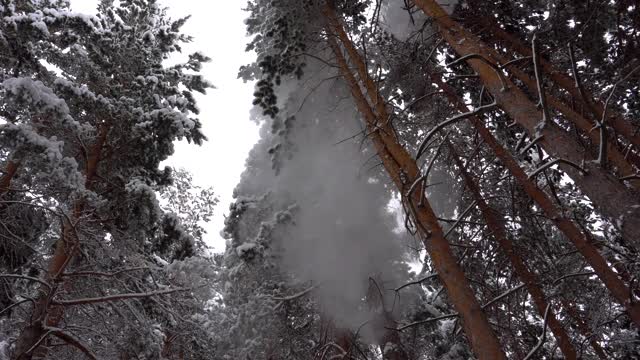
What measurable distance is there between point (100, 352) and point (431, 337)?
752 centimetres

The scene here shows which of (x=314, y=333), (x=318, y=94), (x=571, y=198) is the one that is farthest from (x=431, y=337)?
(x=318, y=94)

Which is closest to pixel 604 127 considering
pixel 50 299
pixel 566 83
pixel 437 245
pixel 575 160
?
pixel 575 160

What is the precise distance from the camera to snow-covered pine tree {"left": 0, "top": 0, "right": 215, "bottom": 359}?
20.8ft

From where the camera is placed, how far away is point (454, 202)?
11086mm

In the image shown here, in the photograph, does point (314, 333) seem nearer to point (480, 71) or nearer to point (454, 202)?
point (454, 202)

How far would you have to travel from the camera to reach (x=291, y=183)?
867 cm

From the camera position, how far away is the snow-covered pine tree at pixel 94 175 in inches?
249

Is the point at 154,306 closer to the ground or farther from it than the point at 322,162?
closer to the ground

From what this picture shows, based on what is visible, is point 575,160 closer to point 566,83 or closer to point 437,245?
point 437,245

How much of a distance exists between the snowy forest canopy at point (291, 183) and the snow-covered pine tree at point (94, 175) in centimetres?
4

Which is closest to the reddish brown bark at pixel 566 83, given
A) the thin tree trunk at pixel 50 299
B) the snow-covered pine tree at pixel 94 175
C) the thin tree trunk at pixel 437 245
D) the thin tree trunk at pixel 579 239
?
the thin tree trunk at pixel 579 239

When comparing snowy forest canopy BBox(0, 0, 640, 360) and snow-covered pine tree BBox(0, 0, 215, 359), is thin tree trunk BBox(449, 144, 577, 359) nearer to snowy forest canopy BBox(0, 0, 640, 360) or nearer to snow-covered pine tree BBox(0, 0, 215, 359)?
snowy forest canopy BBox(0, 0, 640, 360)

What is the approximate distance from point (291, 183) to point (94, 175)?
3.87m

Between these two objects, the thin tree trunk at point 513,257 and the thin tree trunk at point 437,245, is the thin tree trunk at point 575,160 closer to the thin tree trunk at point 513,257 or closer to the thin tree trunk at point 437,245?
the thin tree trunk at point 437,245
